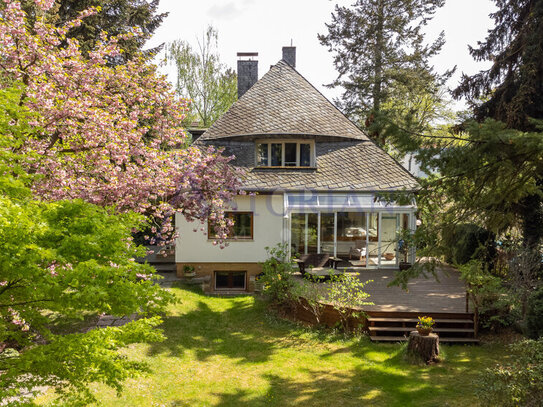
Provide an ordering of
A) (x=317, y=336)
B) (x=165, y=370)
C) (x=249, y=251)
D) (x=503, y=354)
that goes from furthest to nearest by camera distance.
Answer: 1. (x=249, y=251)
2. (x=317, y=336)
3. (x=503, y=354)
4. (x=165, y=370)

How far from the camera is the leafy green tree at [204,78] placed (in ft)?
115

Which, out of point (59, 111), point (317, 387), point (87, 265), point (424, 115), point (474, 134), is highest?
point (424, 115)

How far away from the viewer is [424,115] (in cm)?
3828

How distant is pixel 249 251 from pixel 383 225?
614 cm

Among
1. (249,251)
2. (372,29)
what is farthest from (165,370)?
(372,29)

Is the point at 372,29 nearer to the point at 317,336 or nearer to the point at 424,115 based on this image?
the point at 424,115

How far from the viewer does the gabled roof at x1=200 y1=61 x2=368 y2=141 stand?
18891mm

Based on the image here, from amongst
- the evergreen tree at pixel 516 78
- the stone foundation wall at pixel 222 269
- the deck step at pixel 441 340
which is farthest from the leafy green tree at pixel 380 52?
the deck step at pixel 441 340

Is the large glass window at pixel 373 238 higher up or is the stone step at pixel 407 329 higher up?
the large glass window at pixel 373 238

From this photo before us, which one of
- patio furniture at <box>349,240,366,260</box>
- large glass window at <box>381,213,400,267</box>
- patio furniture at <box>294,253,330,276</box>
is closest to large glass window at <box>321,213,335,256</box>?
patio furniture at <box>349,240,366,260</box>

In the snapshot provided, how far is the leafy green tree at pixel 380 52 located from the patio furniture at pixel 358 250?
11.6m

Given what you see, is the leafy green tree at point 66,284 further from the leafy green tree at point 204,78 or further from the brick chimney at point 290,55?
the leafy green tree at point 204,78

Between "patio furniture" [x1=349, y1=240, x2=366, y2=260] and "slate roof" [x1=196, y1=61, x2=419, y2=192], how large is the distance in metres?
2.41

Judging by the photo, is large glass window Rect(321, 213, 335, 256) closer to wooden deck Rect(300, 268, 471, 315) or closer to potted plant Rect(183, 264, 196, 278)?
wooden deck Rect(300, 268, 471, 315)
